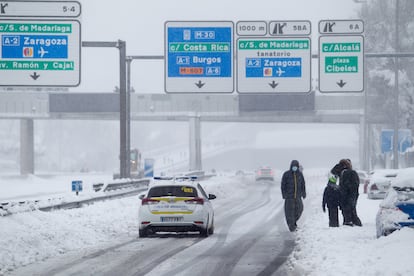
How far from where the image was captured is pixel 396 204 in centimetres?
1497

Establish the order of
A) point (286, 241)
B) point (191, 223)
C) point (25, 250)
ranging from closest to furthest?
point (25, 250) < point (286, 241) < point (191, 223)

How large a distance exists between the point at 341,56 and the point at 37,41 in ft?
34.4

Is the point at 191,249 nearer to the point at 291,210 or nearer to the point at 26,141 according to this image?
the point at 291,210

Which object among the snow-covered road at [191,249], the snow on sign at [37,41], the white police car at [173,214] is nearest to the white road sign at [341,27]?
the snow-covered road at [191,249]

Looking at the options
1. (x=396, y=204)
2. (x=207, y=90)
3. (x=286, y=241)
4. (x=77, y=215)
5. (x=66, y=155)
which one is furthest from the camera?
(x=66, y=155)

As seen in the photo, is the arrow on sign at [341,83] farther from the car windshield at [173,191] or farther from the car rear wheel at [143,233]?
the car rear wheel at [143,233]

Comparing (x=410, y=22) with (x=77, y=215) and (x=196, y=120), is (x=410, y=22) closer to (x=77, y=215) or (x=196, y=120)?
(x=196, y=120)

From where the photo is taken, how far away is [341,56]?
1203 inches

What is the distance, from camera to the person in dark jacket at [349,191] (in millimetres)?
21188

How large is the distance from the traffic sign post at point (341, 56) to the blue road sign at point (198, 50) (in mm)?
3292

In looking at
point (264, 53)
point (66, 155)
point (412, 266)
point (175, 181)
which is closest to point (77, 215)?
point (175, 181)

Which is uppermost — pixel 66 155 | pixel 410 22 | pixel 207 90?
pixel 410 22

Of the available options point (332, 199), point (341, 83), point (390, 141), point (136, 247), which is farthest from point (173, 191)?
point (390, 141)

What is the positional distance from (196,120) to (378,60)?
18223 millimetres
